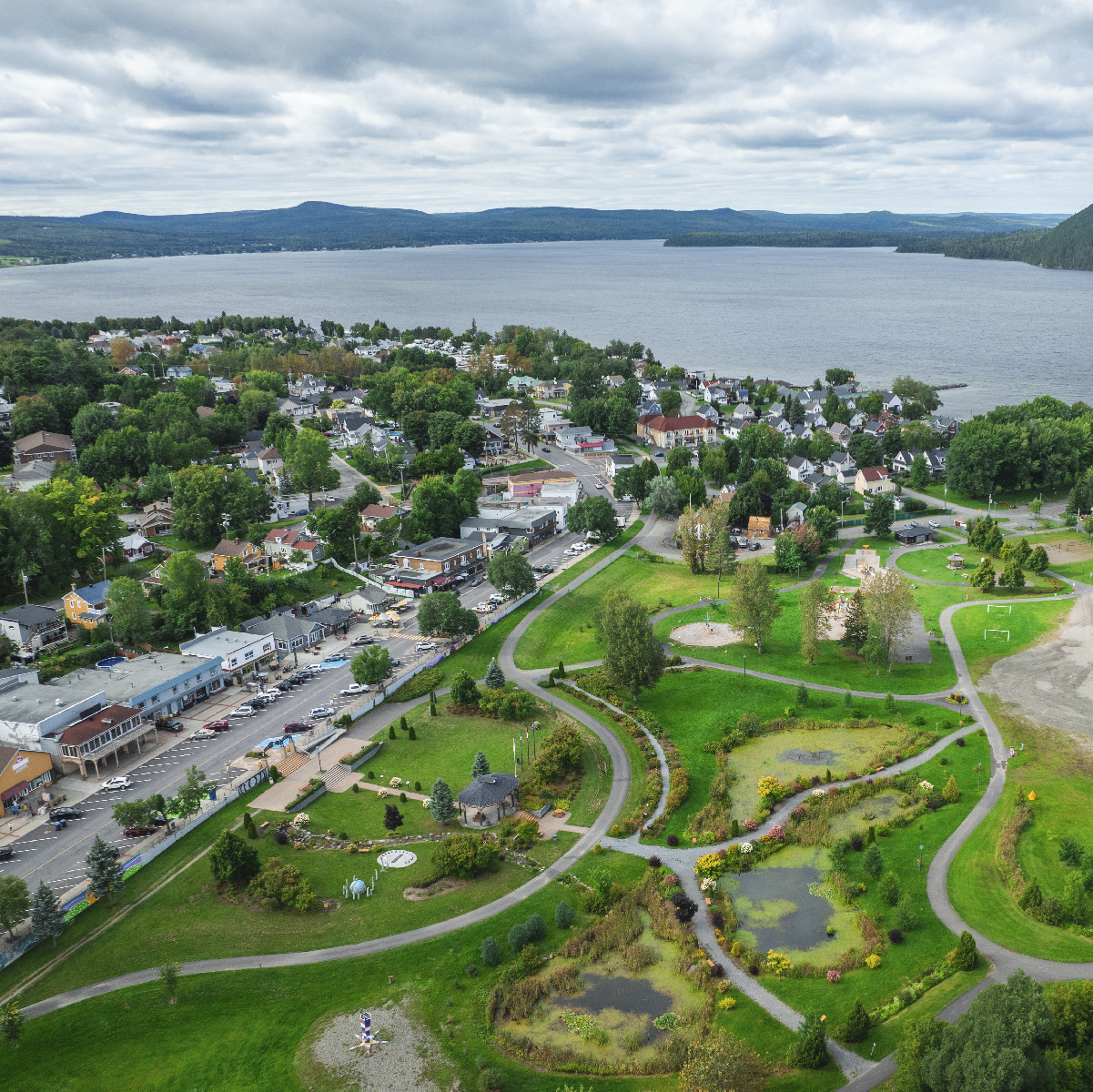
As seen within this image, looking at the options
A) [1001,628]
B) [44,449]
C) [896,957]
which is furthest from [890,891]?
[44,449]

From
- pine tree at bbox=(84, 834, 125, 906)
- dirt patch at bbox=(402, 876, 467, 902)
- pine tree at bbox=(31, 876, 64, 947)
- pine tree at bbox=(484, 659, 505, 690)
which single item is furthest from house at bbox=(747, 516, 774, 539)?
pine tree at bbox=(31, 876, 64, 947)

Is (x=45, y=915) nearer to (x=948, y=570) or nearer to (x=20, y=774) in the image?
(x=20, y=774)

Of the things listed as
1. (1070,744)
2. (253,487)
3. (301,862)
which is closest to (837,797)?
(1070,744)

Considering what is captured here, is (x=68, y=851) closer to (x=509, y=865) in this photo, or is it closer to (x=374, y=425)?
(x=509, y=865)

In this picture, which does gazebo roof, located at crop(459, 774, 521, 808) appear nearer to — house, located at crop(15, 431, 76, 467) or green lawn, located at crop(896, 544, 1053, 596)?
green lawn, located at crop(896, 544, 1053, 596)

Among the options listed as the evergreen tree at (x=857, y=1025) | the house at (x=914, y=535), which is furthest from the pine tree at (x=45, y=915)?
the house at (x=914, y=535)

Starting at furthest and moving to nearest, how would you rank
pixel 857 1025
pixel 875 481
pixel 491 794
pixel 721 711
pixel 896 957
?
pixel 875 481 → pixel 721 711 → pixel 491 794 → pixel 896 957 → pixel 857 1025
